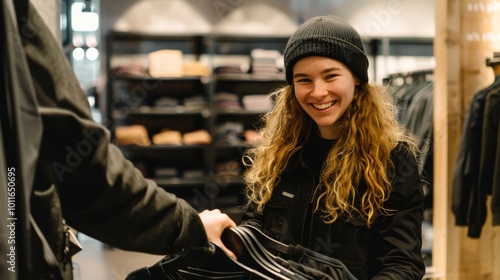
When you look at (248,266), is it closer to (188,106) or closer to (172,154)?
(188,106)

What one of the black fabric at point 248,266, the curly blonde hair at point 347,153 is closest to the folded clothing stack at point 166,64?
the curly blonde hair at point 347,153

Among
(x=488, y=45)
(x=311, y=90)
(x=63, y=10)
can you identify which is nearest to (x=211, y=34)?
(x=63, y=10)

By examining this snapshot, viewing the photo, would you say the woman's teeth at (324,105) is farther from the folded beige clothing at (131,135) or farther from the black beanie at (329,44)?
the folded beige clothing at (131,135)

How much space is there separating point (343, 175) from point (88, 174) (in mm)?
874

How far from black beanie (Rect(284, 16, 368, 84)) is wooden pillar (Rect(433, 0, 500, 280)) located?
6.86 feet

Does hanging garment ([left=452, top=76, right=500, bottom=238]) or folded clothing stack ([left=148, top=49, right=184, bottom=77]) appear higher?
folded clothing stack ([left=148, top=49, right=184, bottom=77])

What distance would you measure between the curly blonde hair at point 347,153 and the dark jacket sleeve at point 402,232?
0.03 meters

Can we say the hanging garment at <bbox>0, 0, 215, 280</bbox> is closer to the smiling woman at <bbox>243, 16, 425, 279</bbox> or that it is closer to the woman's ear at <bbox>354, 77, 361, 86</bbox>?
the smiling woman at <bbox>243, 16, 425, 279</bbox>

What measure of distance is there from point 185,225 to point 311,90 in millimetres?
680

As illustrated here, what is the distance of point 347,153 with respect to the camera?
168cm

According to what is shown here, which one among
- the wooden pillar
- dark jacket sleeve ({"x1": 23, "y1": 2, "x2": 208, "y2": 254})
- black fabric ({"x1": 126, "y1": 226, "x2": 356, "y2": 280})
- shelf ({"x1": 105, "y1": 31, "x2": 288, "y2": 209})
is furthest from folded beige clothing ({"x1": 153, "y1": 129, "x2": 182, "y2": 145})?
dark jacket sleeve ({"x1": 23, "y1": 2, "x2": 208, "y2": 254})

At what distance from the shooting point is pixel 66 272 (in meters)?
0.99

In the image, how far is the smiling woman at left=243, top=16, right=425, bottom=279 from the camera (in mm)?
1583

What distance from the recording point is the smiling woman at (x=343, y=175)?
1.58 meters
